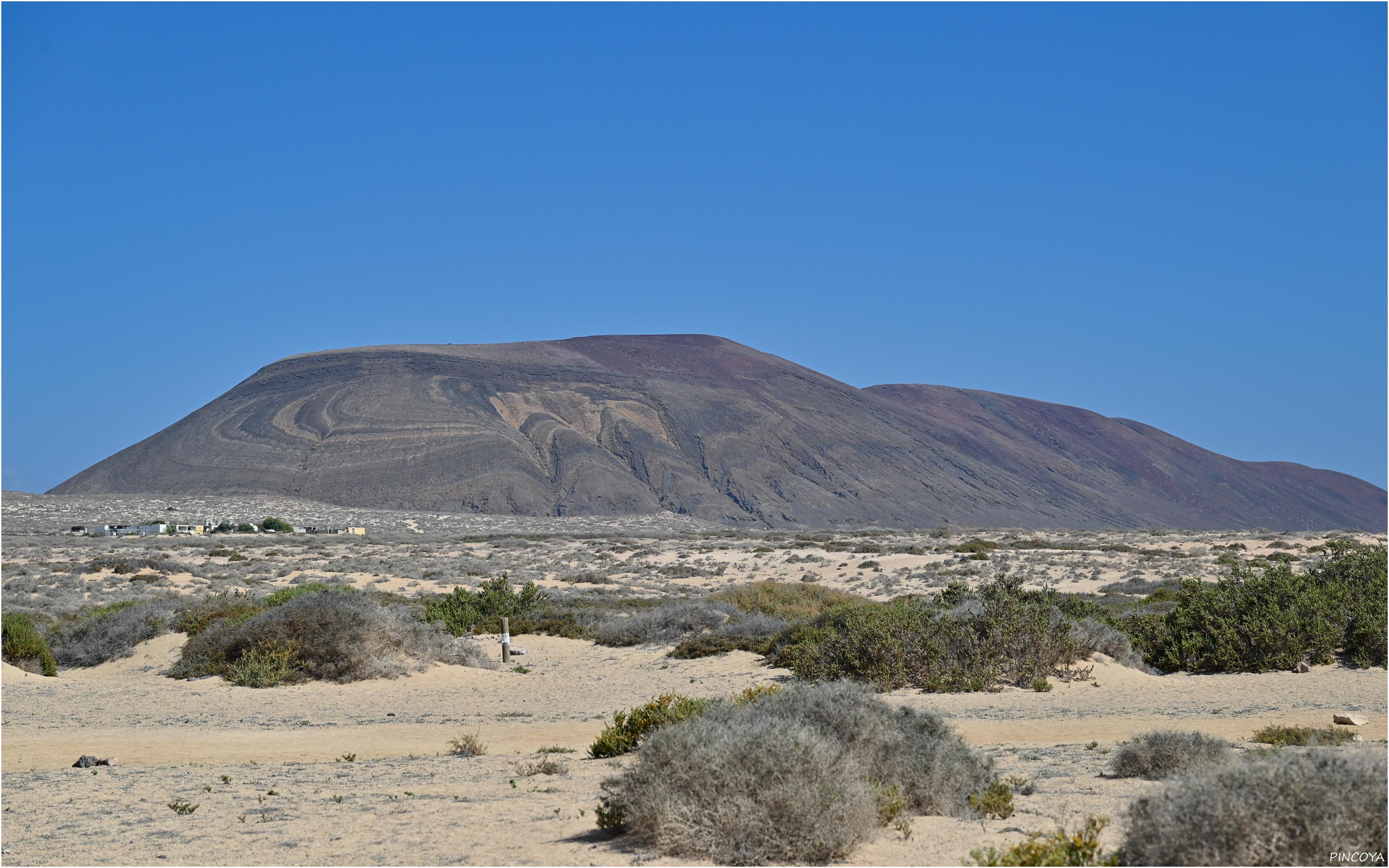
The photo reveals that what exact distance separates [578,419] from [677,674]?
4484 inches

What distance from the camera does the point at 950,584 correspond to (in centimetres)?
1855

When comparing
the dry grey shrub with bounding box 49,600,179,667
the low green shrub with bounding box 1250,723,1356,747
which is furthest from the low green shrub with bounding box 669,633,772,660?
the dry grey shrub with bounding box 49,600,179,667

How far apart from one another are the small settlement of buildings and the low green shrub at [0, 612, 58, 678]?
46.4m

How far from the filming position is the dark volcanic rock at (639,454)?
110 meters

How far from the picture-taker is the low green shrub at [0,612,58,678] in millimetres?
16984

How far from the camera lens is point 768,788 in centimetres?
590

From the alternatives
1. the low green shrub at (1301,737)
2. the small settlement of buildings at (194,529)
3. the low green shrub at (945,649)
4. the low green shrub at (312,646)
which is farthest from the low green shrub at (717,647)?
the small settlement of buildings at (194,529)

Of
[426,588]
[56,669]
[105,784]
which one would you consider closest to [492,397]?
[426,588]

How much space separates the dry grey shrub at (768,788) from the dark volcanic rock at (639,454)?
96561mm

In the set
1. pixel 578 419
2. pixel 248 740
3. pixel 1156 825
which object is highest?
pixel 578 419

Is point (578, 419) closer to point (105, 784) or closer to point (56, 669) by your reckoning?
point (56, 669)

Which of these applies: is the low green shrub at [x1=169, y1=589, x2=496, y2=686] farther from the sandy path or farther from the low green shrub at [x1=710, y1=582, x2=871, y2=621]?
the low green shrub at [x1=710, y1=582, x2=871, y2=621]

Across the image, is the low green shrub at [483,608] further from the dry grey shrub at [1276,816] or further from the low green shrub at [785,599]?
the dry grey shrub at [1276,816]

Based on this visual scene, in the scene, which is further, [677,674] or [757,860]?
[677,674]
